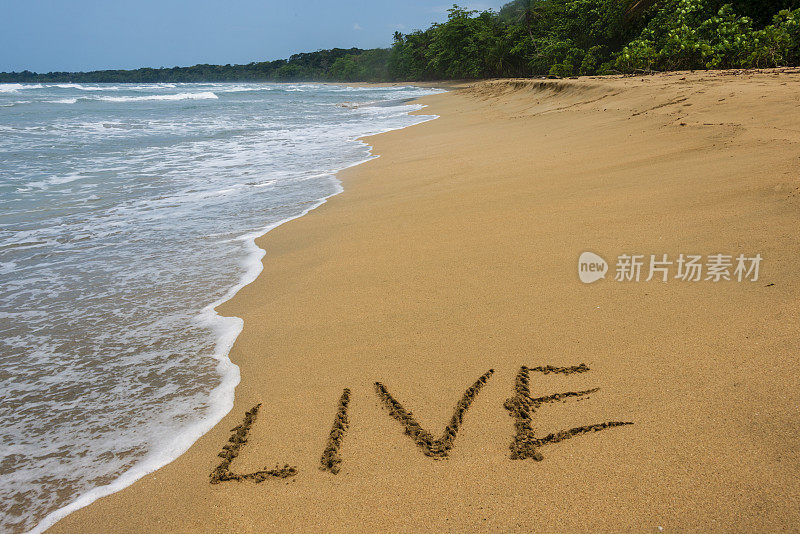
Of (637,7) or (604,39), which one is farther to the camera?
(604,39)

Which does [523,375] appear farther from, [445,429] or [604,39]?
[604,39]

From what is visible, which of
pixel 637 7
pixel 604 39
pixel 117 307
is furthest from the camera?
pixel 604 39

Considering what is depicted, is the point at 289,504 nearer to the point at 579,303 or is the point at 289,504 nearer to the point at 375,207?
the point at 579,303

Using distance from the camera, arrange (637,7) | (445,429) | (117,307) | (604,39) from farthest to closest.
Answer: (604,39)
(637,7)
(117,307)
(445,429)

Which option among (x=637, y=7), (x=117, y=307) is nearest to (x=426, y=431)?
(x=117, y=307)

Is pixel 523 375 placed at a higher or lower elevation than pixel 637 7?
lower

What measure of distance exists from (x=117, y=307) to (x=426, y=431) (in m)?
2.47

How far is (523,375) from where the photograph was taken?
6.71ft

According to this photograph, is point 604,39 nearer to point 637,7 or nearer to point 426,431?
point 637,7

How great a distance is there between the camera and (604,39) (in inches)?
903

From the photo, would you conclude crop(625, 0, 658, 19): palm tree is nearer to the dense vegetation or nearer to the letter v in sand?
the dense vegetation

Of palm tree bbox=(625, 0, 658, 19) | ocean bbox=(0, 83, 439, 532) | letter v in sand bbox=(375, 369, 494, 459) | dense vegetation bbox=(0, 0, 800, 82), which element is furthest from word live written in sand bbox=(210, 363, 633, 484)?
palm tree bbox=(625, 0, 658, 19)

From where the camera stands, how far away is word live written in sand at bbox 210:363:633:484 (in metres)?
1.67

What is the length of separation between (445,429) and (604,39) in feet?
85.6
